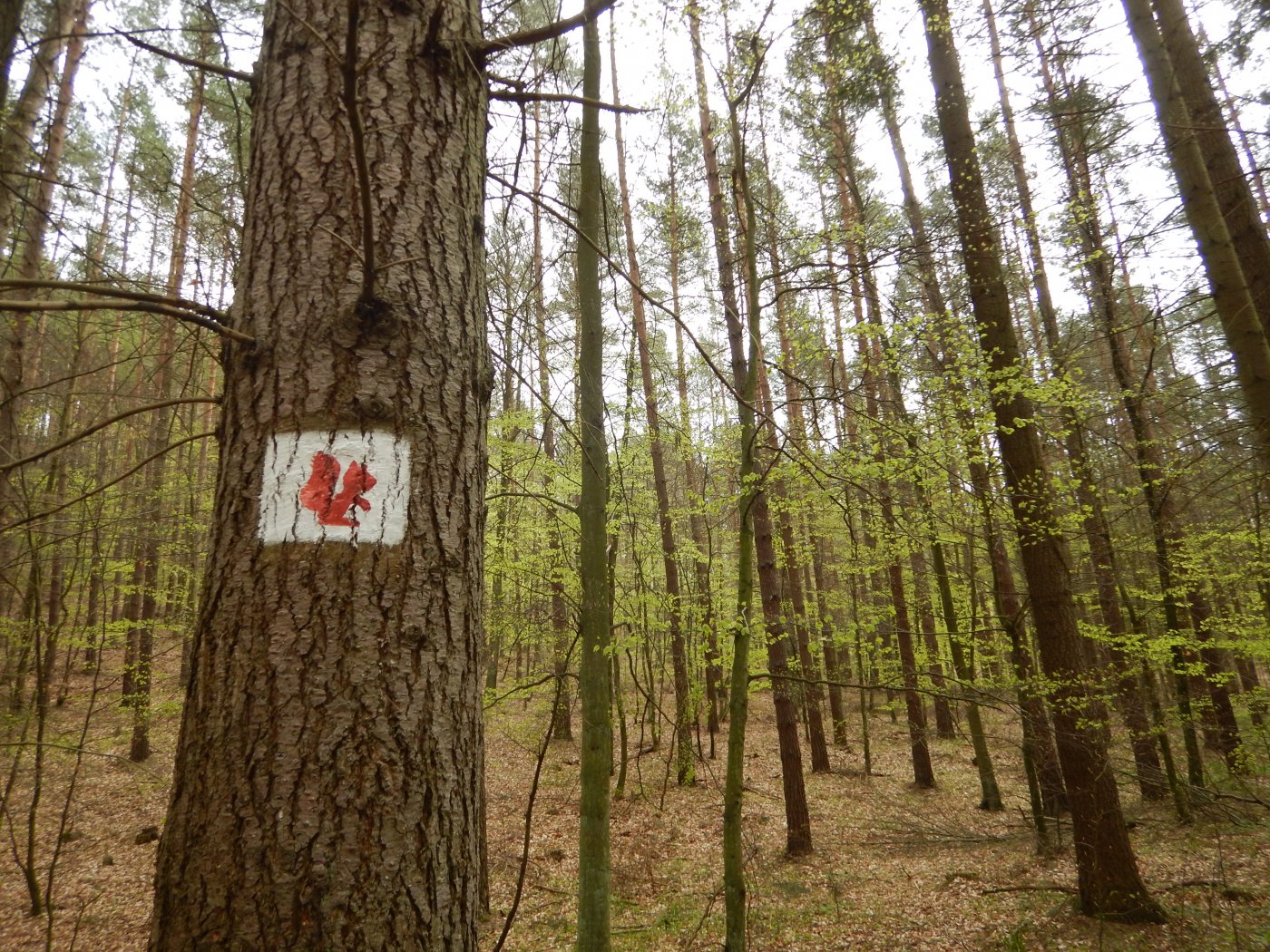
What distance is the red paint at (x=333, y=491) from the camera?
1145 millimetres

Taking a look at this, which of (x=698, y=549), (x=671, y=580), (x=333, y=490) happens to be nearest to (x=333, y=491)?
(x=333, y=490)

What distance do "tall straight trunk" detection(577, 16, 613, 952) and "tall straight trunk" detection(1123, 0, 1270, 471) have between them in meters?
3.64

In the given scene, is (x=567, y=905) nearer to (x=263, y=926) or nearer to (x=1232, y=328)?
(x=263, y=926)

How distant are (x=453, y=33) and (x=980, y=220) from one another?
17.9 feet

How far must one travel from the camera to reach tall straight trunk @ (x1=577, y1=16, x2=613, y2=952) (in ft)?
13.4

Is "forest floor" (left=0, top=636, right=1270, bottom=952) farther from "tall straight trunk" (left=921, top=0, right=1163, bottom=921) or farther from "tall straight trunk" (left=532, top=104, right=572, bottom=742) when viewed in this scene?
"tall straight trunk" (left=532, top=104, right=572, bottom=742)

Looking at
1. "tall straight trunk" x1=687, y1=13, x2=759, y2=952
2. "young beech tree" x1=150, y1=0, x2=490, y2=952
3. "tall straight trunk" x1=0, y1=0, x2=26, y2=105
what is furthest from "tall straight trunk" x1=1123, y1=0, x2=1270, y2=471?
"tall straight trunk" x1=0, y1=0, x2=26, y2=105

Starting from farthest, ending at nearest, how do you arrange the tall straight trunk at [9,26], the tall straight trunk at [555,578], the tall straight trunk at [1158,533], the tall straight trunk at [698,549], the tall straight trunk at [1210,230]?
1. the tall straight trunk at [698,549]
2. the tall straight trunk at [1158,533]
3. the tall straight trunk at [1210,230]
4. the tall straight trunk at [555,578]
5. the tall straight trunk at [9,26]

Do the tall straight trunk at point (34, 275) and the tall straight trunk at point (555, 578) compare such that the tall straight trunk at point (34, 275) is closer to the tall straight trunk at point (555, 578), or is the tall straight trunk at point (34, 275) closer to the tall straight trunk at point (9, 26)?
the tall straight trunk at point (9, 26)

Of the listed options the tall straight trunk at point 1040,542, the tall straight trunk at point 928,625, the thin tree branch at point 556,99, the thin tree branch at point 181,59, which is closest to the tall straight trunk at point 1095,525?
the tall straight trunk at point 1040,542

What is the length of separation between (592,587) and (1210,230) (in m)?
4.87

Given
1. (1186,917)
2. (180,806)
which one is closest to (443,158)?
(180,806)

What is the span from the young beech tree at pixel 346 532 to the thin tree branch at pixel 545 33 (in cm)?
8

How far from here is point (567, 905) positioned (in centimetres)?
642
